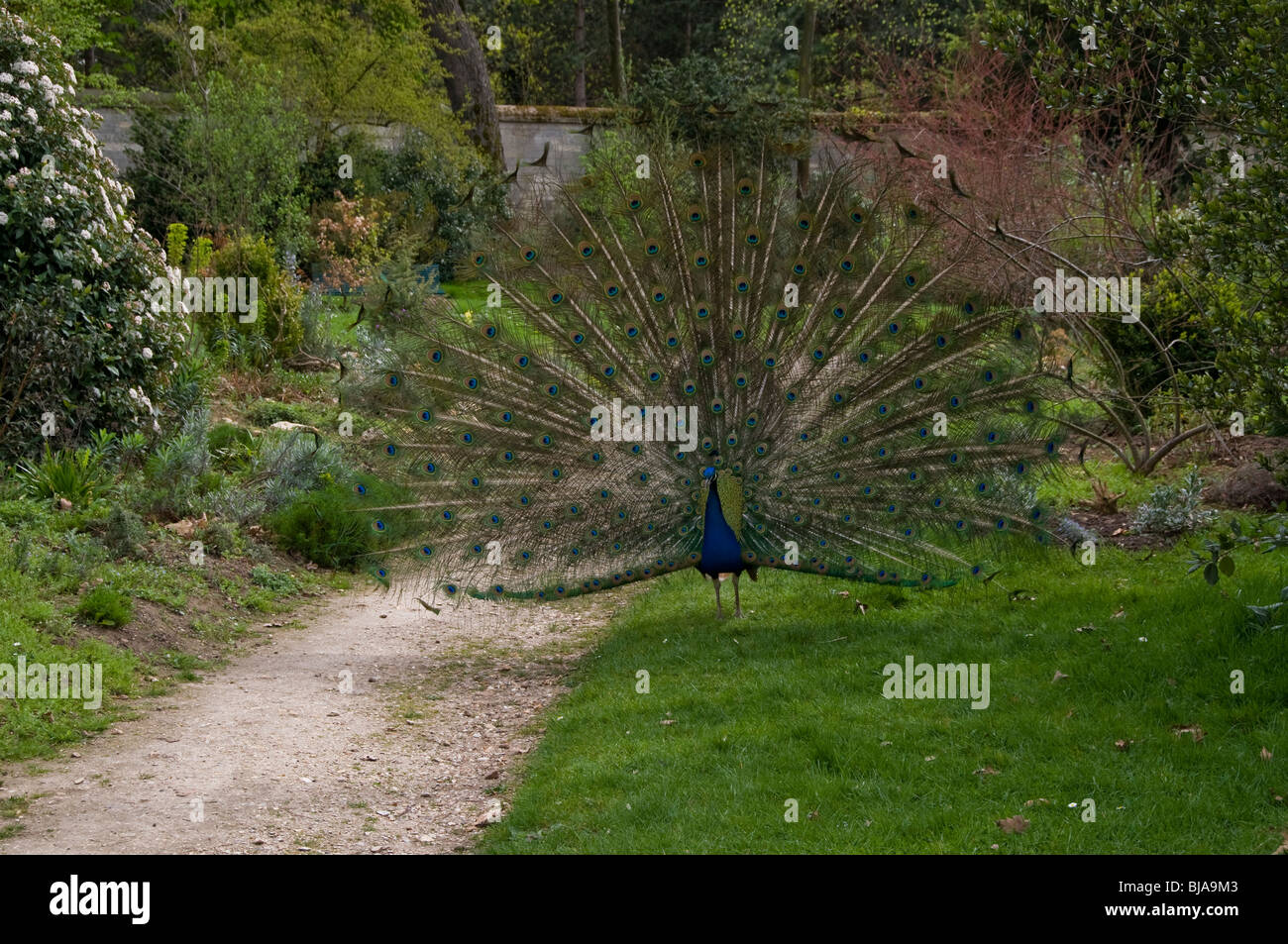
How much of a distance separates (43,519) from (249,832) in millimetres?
5172

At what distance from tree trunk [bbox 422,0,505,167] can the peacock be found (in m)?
21.6

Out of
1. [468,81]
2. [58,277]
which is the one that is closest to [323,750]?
[58,277]

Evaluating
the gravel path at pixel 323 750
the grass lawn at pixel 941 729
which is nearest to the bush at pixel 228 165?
the gravel path at pixel 323 750

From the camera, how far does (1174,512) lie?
1054cm

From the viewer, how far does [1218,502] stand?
11312 mm

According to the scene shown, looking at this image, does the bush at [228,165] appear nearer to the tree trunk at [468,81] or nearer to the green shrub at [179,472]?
the tree trunk at [468,81]

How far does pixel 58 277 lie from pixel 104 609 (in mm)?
3739

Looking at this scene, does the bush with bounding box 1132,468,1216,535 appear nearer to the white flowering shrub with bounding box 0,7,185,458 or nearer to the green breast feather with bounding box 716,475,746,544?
the green breast feather with bounding box 716,475,746,544

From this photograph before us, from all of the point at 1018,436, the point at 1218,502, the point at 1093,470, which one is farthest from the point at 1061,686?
the point at 1093,470

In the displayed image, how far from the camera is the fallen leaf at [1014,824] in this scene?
5.77 meters

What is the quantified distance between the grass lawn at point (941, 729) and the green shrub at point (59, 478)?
5028 millimetres

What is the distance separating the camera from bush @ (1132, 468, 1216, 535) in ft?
34.4

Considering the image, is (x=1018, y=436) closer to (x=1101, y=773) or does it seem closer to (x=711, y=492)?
(x=711, y=492)

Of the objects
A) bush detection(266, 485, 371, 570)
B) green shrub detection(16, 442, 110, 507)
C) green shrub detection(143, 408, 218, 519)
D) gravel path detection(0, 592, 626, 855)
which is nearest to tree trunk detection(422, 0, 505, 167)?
green shrub detection(143, 408, 218, 519)
